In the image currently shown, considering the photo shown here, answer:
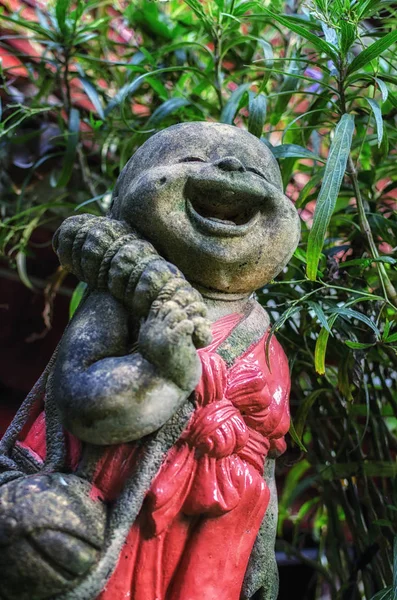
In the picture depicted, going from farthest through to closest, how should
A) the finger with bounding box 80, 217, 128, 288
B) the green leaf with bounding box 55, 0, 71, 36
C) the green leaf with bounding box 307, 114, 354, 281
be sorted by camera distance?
1. the green leaf with bounding box 55, 0, 71, 36
2. the green leaf with bounding box 307, 114, 354, 281
3. the finger with bounding box 80, 217, 128, 288

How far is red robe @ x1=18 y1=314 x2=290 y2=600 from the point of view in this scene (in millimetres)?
721

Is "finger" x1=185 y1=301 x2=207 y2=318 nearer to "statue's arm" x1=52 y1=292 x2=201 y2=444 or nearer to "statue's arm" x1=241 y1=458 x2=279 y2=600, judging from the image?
"statue's arm" x1=52 y1=292 x2=201 y2=444

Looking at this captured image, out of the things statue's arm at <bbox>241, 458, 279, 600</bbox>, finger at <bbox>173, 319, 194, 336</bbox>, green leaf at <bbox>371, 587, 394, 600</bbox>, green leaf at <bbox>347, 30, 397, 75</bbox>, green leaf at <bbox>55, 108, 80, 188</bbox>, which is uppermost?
green leaf at <bbox>347, 30, 397, 75</bbox>

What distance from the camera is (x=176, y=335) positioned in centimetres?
65

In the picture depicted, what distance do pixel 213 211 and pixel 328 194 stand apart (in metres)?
0.18

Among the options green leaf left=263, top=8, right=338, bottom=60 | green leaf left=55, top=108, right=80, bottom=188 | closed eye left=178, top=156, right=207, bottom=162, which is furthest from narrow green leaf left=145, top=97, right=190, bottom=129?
closed eye left=178, top=156, right=207, bottom=162

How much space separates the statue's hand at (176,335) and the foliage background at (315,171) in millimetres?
262

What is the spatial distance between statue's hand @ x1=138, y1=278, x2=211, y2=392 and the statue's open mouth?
0.47ft

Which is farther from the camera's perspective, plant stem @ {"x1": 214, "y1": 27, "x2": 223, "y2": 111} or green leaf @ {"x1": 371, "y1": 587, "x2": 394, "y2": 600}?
plant stem @ {"x1": 214, "y1": 27, "x2": 223, "y2": 111}

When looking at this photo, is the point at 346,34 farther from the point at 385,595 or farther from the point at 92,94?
the point at 385,595

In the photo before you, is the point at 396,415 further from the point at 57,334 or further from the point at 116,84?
the point at 116,84

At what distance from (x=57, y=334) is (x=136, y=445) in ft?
3.65

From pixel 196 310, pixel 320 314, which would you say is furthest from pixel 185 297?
pixel 320 314

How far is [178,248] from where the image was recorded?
2.65 feet
